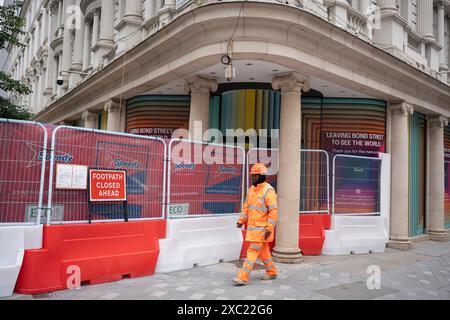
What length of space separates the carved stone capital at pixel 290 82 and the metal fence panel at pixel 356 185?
2.08m

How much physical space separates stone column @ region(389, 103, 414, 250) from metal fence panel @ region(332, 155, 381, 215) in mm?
881

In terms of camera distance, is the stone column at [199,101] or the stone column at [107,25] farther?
the stone column at [107,25]

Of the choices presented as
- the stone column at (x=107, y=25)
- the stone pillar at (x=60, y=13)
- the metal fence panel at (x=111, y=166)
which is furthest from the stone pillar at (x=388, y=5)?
the stone pillar at (x=60, y=13)

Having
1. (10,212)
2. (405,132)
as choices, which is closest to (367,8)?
(405,132)

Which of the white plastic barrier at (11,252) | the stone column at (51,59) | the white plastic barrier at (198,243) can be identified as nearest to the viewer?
the white plastic barrier at (11,252)

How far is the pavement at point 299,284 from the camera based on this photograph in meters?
5.67

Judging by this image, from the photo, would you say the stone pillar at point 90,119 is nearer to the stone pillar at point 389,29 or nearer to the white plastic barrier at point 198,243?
the white plastic barrier at point 198,243

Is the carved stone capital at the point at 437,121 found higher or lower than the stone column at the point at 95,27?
lower

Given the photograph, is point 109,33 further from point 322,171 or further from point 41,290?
point 41,290

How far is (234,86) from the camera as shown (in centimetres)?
1025

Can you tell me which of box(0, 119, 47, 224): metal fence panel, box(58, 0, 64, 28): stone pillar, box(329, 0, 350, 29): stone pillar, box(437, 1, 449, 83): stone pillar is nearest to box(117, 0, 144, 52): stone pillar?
box(329, 0, 350, 29): stone pillar

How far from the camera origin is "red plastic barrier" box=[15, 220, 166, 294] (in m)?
5.49

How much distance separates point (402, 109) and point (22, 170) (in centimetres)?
957
